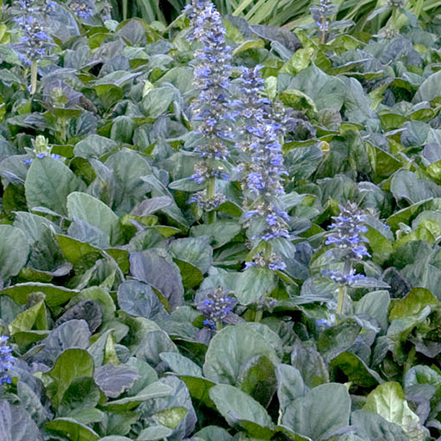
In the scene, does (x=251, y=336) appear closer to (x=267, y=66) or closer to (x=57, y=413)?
(x=57, y=413)

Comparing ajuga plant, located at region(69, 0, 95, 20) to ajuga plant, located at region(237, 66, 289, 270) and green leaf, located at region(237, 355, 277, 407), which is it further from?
green leaf, located at region(237, 355, 277, 407)

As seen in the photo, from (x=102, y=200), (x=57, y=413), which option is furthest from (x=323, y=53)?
(x=57, y=413)

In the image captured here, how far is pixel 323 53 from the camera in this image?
4.06 meters

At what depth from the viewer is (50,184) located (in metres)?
2.80

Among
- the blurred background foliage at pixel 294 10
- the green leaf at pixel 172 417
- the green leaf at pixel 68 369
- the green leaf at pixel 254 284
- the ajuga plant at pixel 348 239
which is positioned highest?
the ajuga plant at pixel 348 239

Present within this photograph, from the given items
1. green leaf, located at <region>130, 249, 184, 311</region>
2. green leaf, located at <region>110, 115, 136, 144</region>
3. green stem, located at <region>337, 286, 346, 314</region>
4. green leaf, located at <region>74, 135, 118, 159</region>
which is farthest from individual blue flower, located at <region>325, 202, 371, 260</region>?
green leaf, located at <region>110, 115, 136, 144</region>

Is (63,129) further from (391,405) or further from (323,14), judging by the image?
(391,405)

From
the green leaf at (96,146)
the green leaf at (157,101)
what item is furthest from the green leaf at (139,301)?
the green leaf at (157,101)

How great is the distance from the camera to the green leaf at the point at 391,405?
6.48ft

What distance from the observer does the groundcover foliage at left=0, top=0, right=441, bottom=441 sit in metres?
1.91

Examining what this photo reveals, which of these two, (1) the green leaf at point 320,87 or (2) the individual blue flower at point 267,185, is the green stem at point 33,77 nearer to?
(1) the green leaf at point 320,87

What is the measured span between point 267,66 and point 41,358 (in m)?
2.29

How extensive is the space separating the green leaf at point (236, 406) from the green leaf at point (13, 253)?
793 mm

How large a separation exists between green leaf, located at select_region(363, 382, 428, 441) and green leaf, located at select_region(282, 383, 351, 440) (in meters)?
0.12
